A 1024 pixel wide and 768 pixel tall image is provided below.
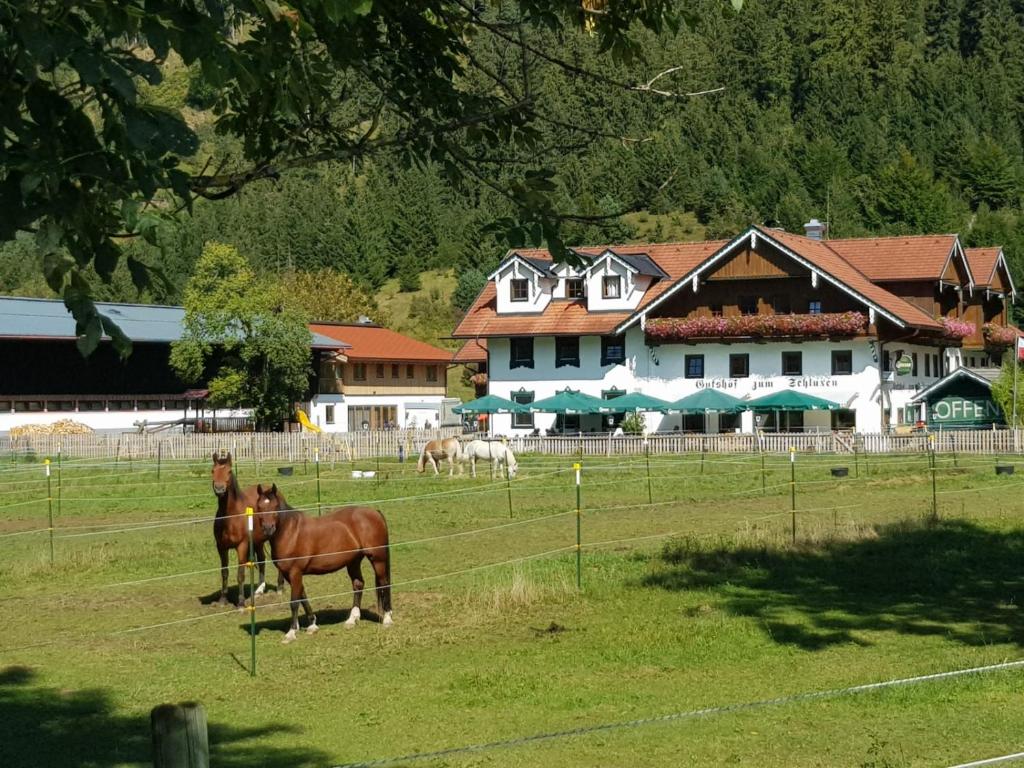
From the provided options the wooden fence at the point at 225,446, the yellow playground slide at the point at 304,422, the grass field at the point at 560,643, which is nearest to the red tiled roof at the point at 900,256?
the wooden fence at the point at 225,446

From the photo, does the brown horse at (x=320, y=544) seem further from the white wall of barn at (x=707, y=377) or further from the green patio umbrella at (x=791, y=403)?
the white wall of barn at (x=707, y=377)

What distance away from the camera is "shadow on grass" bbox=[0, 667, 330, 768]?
1078 cm

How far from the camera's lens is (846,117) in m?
160

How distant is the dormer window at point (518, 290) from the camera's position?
64.9 meters

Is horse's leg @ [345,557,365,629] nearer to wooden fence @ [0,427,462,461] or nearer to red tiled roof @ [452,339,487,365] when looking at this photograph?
wooden fence @ [0,427,462,461]

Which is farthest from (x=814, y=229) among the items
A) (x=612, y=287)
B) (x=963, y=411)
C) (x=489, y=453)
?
(x=489, y=453)

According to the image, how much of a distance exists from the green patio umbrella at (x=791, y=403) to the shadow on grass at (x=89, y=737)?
44980 mm

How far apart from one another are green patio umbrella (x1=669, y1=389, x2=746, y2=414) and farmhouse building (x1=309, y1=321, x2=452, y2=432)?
63.0 feet

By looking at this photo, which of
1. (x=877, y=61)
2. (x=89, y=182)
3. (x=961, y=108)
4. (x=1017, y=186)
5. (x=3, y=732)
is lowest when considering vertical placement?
(x=3, y=732)

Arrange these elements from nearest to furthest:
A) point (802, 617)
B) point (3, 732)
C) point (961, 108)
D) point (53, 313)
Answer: point (3, 732)
point (802, 617)
point (53, 313)
point (961, 108)

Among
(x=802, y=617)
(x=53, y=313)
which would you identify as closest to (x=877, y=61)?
(x=53, y=313)

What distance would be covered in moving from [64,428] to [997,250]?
42.9 metres

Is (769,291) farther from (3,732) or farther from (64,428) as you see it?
(3,732)

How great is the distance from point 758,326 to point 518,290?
11.9 meters
